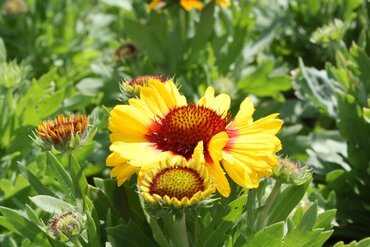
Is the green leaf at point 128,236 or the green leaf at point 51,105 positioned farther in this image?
the green leaf at point 51,105

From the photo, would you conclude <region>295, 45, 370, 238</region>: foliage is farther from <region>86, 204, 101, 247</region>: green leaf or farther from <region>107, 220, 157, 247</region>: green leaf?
<region>86, 204, 101, 247</region>: green leaf

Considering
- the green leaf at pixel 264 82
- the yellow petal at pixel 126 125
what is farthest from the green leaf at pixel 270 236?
the green leaf at pixel 264 82

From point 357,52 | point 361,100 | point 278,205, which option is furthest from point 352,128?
point 278,205

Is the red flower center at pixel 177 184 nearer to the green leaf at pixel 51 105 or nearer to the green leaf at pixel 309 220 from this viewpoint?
the green leaf at pixel 309 220

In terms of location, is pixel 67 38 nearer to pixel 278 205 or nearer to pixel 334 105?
pixel 334 105

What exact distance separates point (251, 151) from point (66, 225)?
16.3 inches

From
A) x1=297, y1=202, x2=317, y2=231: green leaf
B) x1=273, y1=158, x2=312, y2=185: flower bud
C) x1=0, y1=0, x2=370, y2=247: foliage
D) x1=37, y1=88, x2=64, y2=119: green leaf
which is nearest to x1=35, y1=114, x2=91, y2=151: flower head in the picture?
x1=0, y1=0, x2=370, y2=247: foliage

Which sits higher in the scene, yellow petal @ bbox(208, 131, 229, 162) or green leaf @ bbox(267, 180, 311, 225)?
yellow petal @ bbox(208, 131, 229, 162)

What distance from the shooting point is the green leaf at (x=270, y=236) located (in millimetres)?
1410

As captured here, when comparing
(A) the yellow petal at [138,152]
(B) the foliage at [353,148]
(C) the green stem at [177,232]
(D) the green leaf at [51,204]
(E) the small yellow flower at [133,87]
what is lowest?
(B) the foliage at [353,148]

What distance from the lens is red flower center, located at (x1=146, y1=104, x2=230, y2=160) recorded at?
1.40 meters

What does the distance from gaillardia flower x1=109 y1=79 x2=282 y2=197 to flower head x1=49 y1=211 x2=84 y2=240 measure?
0.12 metres

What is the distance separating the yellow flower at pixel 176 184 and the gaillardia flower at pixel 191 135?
0.03 metres

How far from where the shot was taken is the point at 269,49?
3311mm
